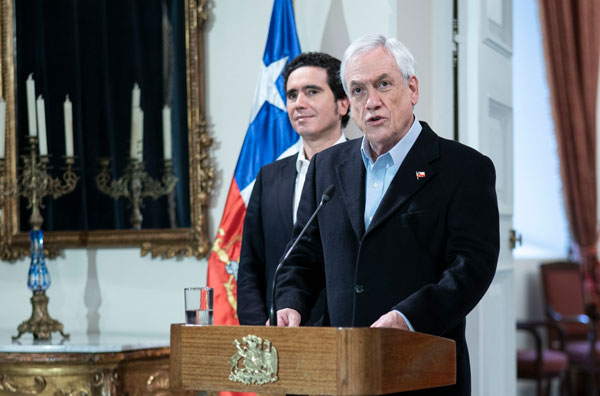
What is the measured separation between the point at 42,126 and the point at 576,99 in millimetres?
4583

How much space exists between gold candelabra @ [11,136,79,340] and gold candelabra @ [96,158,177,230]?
0.14 m

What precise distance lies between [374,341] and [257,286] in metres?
1.39

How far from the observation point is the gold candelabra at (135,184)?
4191 millimetres

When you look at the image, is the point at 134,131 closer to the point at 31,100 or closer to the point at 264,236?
the point at 31,100

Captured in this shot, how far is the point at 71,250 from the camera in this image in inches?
171

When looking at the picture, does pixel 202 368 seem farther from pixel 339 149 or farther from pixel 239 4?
pixel 239 4

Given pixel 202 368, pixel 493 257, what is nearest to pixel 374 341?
pixel 202 368

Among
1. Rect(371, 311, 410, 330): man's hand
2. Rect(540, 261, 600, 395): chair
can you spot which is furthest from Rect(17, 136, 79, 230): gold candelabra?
Rect(540, 261, 600, 395): chair

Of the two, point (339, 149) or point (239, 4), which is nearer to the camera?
point (339, 149)

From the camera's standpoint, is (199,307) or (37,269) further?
(37,269)

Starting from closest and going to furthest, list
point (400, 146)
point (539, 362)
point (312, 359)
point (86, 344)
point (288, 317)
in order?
point (312, 359) → point (288, 317) → point (400, 146) → point (86, 344) → point (539, 362)

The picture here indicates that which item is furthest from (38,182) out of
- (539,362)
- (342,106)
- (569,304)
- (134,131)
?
(569,304)

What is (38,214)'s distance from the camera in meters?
4.04

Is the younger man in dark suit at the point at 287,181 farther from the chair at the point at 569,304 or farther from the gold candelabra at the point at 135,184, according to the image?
the chair at the point at 569,304
